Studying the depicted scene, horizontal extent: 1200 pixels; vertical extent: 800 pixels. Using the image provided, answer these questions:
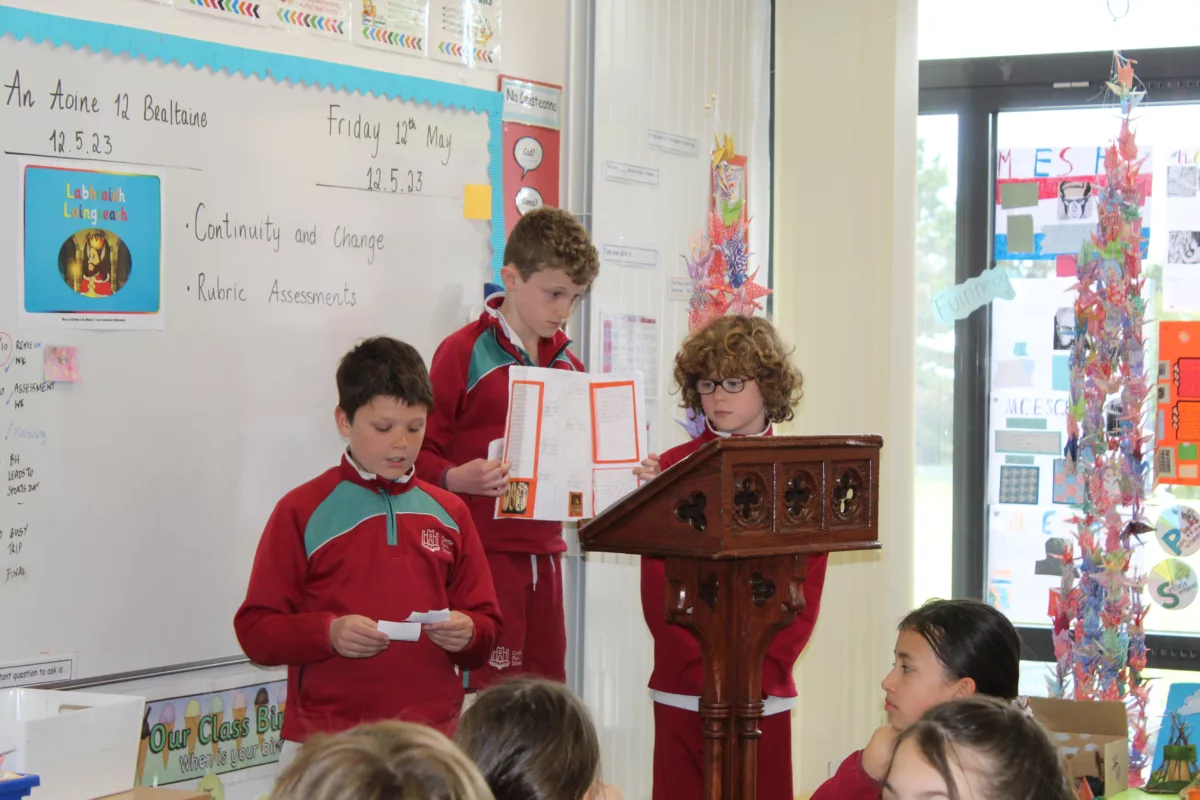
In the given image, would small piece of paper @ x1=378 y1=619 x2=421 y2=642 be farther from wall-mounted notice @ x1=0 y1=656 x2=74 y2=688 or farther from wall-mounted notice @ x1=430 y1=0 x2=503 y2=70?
wall-mounted notice @ x1=430 y1=0 x2=503 y2=70

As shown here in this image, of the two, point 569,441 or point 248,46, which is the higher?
point 248,46

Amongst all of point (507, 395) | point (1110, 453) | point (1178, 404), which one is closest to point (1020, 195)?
point (1178, 404)

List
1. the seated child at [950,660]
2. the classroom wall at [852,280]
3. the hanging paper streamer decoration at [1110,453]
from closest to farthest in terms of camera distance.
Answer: the seated child at [950,660]
the hanging paper streamer decoration at [1110,453]
the classroom wall at [852,280]

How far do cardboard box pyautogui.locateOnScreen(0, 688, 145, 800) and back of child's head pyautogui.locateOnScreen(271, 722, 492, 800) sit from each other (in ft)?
4.29

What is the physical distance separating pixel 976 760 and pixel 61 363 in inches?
79.2

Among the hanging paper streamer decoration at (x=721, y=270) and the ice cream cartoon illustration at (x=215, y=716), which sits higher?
the hanging paper streamer decoration at (x=721, y=270)

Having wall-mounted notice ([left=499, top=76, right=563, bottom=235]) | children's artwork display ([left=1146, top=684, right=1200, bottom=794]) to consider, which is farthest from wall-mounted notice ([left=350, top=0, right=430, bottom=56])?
children's artwork display ([left=1146, top=684, right=1200, bottom=794])

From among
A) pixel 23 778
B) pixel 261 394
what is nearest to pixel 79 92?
pixel 261 394

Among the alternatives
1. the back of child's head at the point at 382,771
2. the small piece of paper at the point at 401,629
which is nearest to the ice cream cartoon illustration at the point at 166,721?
the small piece of paper at the point at 401,629

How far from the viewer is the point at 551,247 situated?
9.64 ft

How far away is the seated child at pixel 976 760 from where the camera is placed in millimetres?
1507

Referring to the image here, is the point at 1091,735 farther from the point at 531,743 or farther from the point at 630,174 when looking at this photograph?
the point at 531,743

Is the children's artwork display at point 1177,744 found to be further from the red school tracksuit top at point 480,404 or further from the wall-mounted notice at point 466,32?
the wall-mounted notice at point 466,32

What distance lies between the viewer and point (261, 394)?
305 centimetres
